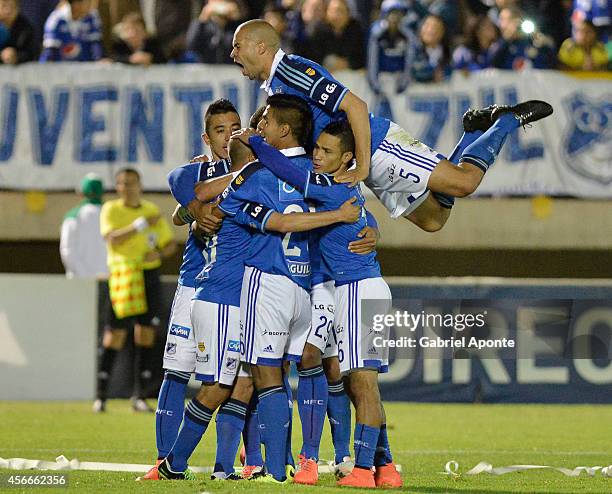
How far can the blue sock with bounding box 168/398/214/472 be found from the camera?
7.82 metres

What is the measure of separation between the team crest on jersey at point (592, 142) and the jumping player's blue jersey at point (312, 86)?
344 inches

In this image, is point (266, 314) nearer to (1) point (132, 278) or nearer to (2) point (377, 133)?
(2) point (377, 133)

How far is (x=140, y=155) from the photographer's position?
1622 cm

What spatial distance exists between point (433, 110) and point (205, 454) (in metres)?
7.29

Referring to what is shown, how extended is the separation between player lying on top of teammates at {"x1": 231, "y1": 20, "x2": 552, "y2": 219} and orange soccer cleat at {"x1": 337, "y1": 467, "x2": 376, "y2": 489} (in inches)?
64.4

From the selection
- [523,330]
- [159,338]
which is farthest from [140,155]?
[523,330]

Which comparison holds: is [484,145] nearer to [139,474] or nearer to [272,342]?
[272,342]

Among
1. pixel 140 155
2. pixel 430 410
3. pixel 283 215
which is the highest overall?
pixel 140 155

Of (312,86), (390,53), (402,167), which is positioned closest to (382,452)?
(402,167)

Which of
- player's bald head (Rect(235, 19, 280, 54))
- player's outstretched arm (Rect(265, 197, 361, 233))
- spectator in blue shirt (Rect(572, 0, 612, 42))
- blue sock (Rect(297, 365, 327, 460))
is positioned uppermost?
spectator in blue shirt (Rect(572, 0, 612, 42))

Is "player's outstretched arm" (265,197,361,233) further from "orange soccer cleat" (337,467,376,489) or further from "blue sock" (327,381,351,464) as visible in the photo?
"orange soccer cleat" (337,467,376,489)

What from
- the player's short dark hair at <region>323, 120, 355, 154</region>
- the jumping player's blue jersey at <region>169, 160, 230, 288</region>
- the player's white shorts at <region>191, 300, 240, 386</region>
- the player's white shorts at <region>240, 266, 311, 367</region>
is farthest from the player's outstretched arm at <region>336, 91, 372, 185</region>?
the player's white shorts at <region>191, 300, 240, 386</region>

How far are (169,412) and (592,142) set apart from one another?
373 inches

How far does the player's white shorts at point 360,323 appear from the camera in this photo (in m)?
7.61
